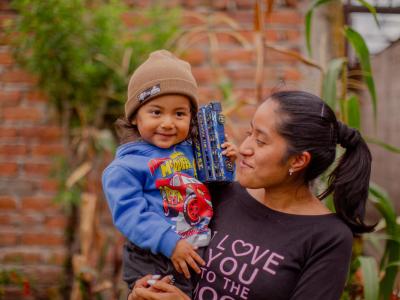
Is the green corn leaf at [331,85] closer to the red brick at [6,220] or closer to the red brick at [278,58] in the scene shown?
the red brick at [278,58]

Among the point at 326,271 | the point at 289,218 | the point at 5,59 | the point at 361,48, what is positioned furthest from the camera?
the point at 5,59

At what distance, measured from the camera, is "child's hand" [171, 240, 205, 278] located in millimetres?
1307

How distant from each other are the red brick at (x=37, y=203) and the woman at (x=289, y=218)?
1433 millimetres

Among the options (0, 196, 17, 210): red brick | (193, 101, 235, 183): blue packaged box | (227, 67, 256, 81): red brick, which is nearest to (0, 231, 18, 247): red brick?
(0, 196, 17, 210): red brick

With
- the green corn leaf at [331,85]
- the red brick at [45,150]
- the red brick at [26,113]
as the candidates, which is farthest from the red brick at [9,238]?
the green corn leaf at [331,85]

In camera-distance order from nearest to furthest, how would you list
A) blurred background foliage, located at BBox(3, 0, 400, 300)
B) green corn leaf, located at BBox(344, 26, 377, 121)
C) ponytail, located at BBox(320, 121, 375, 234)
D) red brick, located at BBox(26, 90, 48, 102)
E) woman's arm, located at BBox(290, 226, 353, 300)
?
1. woman's arm, located at BBox(290, 226, 353, 300)
2. ponytail, located at BBox(320, 121, 375, 234)
3. green corn leaf, located at BBox(344, 26, 377, 121)
4. blurred background foliage, located at BBox(3, 0, 400, 300)
5. red brick, located at BBox(26, 90, 48, 102)

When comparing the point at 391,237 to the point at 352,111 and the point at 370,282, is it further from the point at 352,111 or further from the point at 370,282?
the point at 352,111

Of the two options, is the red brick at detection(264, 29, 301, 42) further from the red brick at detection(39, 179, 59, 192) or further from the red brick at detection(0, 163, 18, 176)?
the red brick at detection(0, 163, 18, 176)

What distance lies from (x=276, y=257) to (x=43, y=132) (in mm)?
1680

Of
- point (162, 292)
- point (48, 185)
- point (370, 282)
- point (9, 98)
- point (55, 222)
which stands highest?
point (9, 98)

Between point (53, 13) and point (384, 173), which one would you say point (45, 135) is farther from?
point (384, 173)

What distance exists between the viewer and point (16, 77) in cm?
266

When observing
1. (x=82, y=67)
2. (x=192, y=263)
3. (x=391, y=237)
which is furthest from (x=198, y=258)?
(x=82, y=67)

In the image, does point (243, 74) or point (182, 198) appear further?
point (243, 74)
